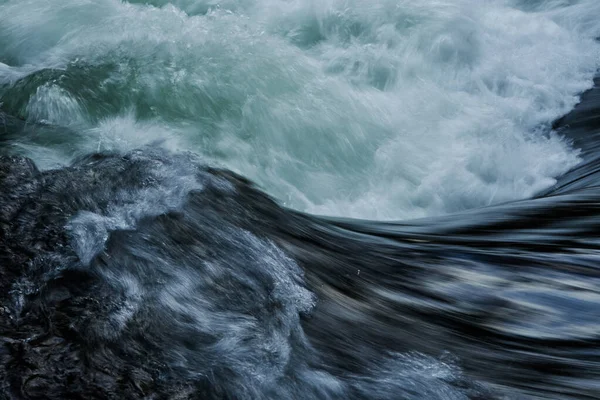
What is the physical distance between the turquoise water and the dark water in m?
0.82

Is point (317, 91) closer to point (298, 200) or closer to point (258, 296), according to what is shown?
point (298, 200)

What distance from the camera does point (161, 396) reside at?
258 centimetres

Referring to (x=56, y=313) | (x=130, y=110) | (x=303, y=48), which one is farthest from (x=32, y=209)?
(x=303, y=48)

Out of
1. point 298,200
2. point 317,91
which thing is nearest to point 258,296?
point 298,200

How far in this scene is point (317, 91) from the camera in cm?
616

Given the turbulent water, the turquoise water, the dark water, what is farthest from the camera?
the turquoise water

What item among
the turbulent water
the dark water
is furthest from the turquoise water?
the dark water

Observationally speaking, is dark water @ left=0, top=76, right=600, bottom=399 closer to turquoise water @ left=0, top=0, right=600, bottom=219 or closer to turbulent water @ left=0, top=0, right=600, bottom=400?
turbulent water @ left=0, top=0, right=600, bottom=400

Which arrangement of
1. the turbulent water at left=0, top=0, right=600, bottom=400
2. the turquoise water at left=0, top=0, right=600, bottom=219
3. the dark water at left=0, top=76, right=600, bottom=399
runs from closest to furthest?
1. the dark water at left=0, top=76, right=600, bottom=399
2. the turbulent water at left=0, top=0, right=600, bottom=400
3. the turquoise water at left=0, top=0, right=600, bottom=219

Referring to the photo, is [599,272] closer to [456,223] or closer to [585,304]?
[585,304]

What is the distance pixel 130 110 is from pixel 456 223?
2.61 metres

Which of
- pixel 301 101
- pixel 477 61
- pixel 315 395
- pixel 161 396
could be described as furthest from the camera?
pixel 477 61

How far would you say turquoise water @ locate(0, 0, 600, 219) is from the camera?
5355mm

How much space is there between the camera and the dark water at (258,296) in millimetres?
2752
